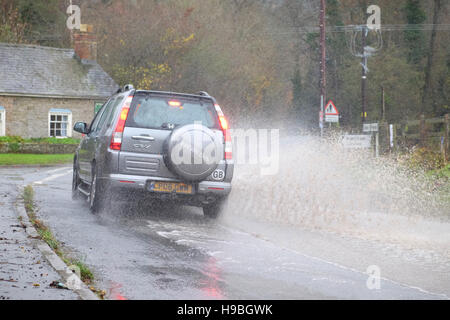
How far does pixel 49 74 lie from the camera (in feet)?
145

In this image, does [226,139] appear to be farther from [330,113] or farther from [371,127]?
[330,113]

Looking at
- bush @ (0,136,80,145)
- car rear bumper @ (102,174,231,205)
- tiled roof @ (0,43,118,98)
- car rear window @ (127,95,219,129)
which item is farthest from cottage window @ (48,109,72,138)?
car rear bumper @ (102,174,231,205)

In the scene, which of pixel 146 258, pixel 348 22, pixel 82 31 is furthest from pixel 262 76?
pixel 146 258

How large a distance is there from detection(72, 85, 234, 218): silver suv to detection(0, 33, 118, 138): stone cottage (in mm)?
32464

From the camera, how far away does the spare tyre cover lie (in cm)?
1068

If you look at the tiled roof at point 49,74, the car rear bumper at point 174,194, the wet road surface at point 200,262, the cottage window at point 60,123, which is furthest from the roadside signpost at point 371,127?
the cottage window at point 60,123

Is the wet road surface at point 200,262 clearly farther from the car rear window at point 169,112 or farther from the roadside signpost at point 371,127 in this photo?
the roadside signpost at point 371,127

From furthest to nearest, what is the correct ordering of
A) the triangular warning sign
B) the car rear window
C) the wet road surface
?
1. the triangular warning sign
2. the car rear window
3. the wet road surface

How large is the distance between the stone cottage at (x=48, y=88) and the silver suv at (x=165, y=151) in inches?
1278

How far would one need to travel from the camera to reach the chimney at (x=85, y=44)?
152 ft

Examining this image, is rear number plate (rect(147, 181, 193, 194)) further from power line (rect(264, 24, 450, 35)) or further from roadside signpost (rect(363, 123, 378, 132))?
power line (rect(264, 24, 450, 35))

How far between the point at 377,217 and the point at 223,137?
11.9 feet

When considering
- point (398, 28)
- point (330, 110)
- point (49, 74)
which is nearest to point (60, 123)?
point (49, 74)
